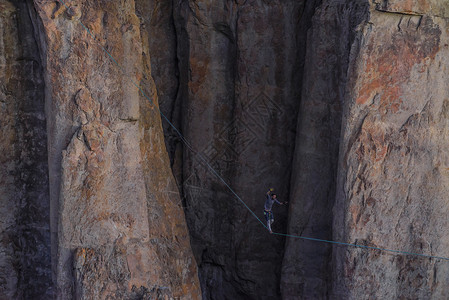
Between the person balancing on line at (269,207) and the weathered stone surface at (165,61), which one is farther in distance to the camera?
the weathered stone surface at (165,61)

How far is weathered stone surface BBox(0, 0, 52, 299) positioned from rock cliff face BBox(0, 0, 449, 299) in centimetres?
2

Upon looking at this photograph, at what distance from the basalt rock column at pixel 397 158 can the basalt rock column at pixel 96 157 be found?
6.94 feet

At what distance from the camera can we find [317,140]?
7.19 metres

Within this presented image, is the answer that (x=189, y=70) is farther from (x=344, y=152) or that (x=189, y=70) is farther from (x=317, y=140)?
(x=344, y=152)

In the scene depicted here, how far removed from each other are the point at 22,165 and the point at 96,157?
1.15 m

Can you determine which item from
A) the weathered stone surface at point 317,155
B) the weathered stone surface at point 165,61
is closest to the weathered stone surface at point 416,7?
the weathered stone surface at point 317,155

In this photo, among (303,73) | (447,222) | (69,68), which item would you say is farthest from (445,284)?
(69,68)

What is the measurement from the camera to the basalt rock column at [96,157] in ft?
21.1

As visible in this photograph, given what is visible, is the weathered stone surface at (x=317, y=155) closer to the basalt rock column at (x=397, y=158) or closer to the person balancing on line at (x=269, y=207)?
the person balancing on line at (x=269, y=207)

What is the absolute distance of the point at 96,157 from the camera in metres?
6.48

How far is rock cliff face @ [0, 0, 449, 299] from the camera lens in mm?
6469

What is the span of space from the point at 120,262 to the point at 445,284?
338 centimetres

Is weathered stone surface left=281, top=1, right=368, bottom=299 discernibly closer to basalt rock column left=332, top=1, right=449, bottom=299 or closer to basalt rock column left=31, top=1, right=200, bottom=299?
basalt rock column left=332, top=1, right=449, bottom=299

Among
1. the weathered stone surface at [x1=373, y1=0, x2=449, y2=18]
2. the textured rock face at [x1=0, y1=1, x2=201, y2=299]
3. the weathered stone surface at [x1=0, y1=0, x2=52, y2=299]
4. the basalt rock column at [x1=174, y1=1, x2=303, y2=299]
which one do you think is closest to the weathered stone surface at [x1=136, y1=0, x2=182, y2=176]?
A: the basalt rock column at [x1=174, y1=1, x2=303, y2=299]
